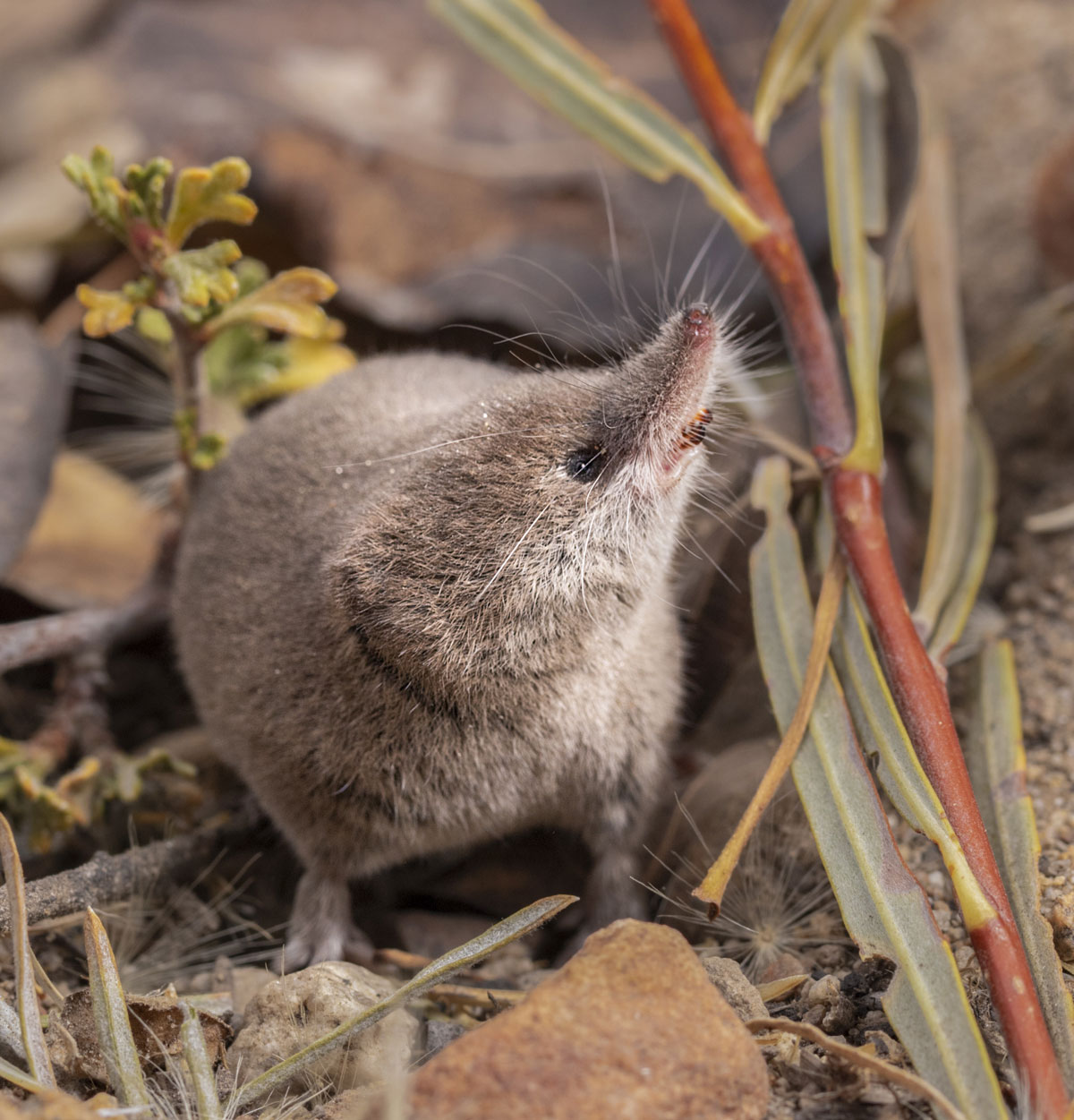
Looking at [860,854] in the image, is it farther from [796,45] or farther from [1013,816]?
[796,45]

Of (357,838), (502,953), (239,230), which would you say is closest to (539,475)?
(357,838)

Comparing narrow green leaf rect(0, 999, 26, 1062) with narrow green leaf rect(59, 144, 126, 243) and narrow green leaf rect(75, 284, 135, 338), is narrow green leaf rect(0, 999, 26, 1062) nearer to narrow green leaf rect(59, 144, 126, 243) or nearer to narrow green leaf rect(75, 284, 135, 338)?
narrow green leaf rect(75, 284, 135, 338)

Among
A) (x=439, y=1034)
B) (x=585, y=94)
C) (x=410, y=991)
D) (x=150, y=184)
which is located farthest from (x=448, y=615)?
(x=585, y=94)

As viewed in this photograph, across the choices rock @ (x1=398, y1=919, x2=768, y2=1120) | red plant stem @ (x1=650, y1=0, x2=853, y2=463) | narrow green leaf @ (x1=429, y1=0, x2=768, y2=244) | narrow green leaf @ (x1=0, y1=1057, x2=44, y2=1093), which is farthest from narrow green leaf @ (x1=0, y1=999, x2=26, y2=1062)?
Result: narrow green leaf @ (x1=429, y1=0, x2=768, y2=244)

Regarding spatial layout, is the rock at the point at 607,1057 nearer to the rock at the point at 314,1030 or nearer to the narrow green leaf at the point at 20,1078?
the rock at the point at 314,1030

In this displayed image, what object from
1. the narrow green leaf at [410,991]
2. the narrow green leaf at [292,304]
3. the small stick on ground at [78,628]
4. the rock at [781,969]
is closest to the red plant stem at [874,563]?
the rock at [781,969]

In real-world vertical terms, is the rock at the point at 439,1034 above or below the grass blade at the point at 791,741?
below
